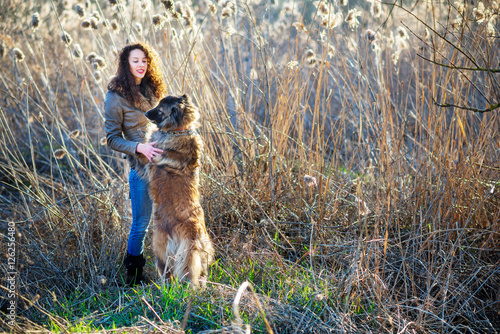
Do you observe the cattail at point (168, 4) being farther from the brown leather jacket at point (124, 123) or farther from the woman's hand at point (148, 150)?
the woman's hand at point (148, 150)

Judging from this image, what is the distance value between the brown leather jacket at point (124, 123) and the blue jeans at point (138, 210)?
224mm

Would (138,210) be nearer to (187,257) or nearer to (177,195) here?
(177,195)

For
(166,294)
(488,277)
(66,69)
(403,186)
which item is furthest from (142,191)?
(66,69)

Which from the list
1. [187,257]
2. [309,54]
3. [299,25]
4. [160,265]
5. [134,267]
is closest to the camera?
[187,257]

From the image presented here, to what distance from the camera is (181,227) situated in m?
2.45

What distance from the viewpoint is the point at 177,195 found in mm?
2502

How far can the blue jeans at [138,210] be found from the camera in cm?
264

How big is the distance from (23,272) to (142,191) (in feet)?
3.54

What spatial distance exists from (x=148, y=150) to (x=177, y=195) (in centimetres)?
35

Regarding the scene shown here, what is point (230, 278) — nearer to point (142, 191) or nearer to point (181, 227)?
point (181, 227)

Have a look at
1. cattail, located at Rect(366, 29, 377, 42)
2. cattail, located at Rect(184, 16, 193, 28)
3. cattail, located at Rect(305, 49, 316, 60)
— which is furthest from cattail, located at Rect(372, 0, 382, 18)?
cattail, located at Rect(184, 16, 193, 28)

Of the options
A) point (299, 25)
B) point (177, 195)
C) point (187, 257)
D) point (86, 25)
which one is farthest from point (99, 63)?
point (187, 257)

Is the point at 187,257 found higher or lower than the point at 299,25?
lower

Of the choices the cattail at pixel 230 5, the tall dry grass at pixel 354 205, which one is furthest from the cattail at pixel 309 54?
the cattail at pixel 230 5
